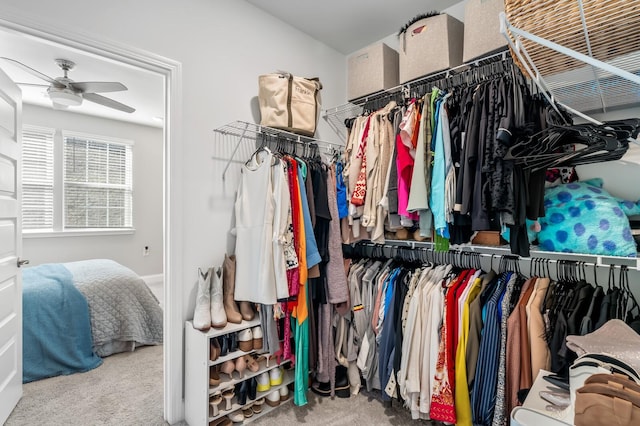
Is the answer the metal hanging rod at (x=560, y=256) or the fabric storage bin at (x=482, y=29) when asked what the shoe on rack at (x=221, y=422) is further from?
the fabric storage bin at (x=482, y=29)

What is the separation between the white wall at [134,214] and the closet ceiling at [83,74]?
0.61ft

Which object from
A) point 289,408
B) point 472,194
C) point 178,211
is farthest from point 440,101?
point 289,408

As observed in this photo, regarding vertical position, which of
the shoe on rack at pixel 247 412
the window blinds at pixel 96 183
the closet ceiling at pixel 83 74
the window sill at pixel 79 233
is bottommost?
the shoe on rack at pixel 247 412

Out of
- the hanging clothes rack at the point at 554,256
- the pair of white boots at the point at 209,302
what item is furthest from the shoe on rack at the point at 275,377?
the hanging clothes rack at the point at 554,256

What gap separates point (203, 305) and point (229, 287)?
0.18m

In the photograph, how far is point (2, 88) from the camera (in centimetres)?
172

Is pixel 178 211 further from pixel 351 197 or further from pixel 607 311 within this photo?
pixel 607 311

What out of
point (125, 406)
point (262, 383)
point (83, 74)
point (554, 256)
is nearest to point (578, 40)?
point (554, 256)

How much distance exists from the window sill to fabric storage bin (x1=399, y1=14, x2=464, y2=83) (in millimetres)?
4536

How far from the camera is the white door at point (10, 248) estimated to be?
1703 millimetres

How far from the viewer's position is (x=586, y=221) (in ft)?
4.42

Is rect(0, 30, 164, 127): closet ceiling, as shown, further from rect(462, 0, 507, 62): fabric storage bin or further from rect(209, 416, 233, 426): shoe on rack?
rect(209, 416, 233, 426): shoe on rack

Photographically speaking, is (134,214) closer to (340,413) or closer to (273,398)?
(273,398)

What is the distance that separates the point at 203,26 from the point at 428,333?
217 centimetres
